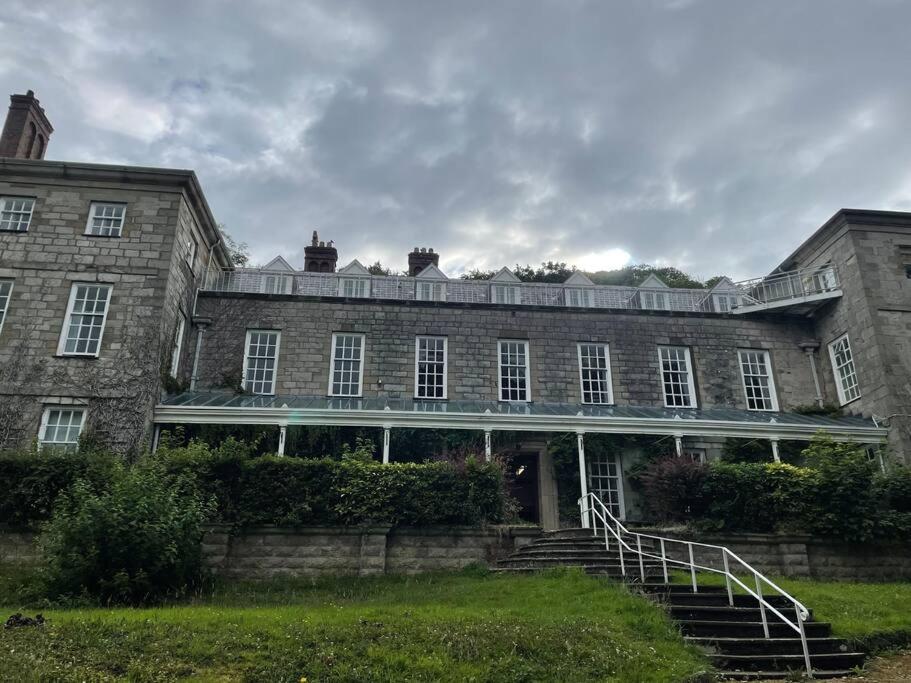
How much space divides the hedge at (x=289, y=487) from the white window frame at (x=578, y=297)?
902 centimetres

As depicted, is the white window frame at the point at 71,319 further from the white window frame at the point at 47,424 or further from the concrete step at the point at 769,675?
the concrete step at the point at 769,675

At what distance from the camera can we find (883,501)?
15.4 metres

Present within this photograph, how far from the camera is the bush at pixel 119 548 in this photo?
1105 centimetres

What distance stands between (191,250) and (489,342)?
30.4ft

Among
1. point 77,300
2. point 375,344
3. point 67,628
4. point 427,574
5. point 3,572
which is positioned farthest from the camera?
point 375,344

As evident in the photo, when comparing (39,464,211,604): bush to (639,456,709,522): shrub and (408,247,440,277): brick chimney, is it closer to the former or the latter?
(639,456,709,522): shrub

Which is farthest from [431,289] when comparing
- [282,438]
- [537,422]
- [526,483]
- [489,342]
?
[282,438]

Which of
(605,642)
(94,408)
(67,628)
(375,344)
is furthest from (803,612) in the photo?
(94,408)

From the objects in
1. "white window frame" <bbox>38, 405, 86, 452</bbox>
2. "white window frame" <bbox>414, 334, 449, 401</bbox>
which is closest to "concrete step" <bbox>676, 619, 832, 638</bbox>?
"white window frame" <bbox>414, 334, 449, 401</bbox>

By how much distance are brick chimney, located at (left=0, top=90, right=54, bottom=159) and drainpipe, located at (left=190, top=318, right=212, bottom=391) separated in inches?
272

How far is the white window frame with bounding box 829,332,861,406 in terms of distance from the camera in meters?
20.3

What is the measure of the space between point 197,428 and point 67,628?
10463 mm

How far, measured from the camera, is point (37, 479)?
14.1 m

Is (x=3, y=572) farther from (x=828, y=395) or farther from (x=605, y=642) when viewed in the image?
(x=828, y=395)
